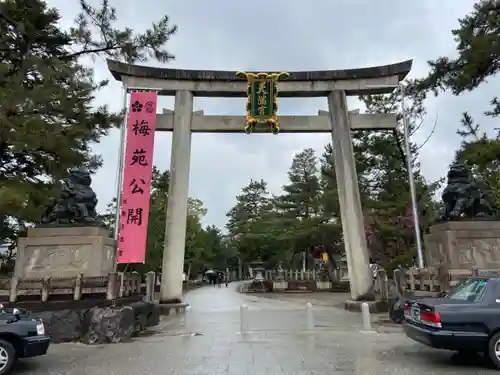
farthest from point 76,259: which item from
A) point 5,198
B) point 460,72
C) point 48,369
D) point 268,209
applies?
point 268,209

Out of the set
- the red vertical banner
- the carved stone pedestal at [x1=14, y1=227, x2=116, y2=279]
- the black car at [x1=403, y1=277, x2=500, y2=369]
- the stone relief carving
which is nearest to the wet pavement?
the black car at [x1=403, y1=277, x2=500, y2=369]

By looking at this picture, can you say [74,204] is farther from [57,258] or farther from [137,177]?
[137,177]

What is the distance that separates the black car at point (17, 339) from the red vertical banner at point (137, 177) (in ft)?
25.6

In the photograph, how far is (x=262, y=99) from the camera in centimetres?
1647

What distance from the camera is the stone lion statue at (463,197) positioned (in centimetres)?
1212

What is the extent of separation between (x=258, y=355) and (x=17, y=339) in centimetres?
390

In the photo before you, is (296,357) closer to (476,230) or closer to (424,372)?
(424,372)

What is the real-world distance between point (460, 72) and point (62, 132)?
1098 centimetres

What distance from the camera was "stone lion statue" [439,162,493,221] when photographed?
12.1 metres

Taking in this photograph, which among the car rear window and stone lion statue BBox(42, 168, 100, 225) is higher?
stone lion statue BBox(42, 168, 100, 225)

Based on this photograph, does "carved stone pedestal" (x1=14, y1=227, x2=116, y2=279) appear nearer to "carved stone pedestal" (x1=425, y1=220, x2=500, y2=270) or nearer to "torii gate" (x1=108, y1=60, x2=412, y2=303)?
"torii gate" (x1=108, y1=60, x2=412, y2=303)

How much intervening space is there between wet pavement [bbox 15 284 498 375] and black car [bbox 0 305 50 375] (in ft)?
1.46

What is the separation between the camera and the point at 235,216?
215 ft

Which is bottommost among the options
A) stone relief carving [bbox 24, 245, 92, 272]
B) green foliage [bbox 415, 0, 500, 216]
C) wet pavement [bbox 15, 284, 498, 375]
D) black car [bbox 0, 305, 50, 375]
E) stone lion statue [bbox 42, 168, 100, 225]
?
wet pavement [bbox 15, 284, 498, 375]
